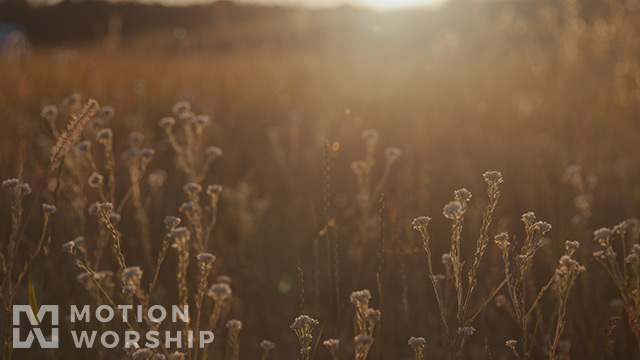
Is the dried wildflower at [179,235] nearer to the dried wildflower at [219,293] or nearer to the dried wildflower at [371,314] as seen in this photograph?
the dried wildflower at [219,293]

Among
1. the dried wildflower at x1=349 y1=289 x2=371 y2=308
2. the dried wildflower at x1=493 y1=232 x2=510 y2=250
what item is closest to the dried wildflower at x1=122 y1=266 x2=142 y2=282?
the dried wildflower at x1=349 y1=289 x2=371 y2=308

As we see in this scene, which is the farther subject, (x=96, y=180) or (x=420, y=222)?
(x=96, y=180)

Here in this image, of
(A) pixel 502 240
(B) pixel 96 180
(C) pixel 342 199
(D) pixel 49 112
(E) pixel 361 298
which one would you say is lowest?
(E) pixel 361 298

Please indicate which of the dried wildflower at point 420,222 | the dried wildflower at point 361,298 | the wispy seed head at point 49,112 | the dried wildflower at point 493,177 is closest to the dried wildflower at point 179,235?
the dried wildflower at point 361,298

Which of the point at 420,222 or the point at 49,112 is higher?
the point at 49,112

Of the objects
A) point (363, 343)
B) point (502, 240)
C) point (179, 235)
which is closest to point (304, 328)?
point (363, 343)

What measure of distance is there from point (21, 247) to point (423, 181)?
7.68ft

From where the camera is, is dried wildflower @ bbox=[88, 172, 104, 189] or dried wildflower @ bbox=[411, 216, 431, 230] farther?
dried wildflower @ bbox=[88, 172, 104, 189]

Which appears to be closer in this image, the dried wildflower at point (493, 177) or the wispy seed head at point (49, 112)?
the dried wildflower at point (493, 177)

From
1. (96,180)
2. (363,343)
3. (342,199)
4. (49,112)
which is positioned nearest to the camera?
(363,343)

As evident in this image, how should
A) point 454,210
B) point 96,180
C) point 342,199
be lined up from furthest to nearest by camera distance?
point 342,199, point 96,180, point 454,210

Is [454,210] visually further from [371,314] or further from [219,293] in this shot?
[219,293]

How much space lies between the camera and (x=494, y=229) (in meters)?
3.33

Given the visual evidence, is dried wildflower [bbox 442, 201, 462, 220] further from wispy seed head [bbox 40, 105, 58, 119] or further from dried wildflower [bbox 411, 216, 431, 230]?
wispy seed head [bbox 40, 105, 58, 119]
